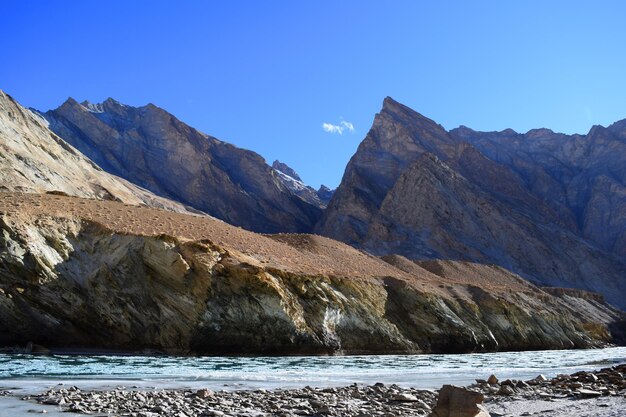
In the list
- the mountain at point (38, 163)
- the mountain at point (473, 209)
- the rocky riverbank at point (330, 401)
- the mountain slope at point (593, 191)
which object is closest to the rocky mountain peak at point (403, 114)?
the mountain at point (473, 209)

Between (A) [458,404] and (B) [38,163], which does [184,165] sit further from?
(A) [458,404]

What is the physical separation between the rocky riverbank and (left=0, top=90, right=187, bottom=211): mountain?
59491 mm

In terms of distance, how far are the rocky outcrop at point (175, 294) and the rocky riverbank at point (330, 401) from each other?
22181 mm

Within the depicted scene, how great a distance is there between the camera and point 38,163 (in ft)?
273

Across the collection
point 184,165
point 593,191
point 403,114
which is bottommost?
point 593,191

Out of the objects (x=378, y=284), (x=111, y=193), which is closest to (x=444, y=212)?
(x=111, y=193)

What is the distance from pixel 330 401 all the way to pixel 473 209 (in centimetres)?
13574

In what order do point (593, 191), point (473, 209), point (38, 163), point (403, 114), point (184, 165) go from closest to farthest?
point (38, 163) < point (473, 209) < point (184, 165) < point (593, 191) < point (403, 114)

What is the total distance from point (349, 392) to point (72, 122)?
169315 mm

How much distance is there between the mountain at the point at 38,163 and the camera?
73562mm

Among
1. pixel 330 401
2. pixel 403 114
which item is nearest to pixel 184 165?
pixel 403 114

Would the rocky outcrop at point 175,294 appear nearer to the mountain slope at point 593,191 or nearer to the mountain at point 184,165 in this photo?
the mountain at point 184,165

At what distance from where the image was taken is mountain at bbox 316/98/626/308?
13438 cm

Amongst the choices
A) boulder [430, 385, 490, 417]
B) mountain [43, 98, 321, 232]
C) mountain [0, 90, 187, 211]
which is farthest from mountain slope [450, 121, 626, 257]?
boulder [430, 385, 490, 417]
